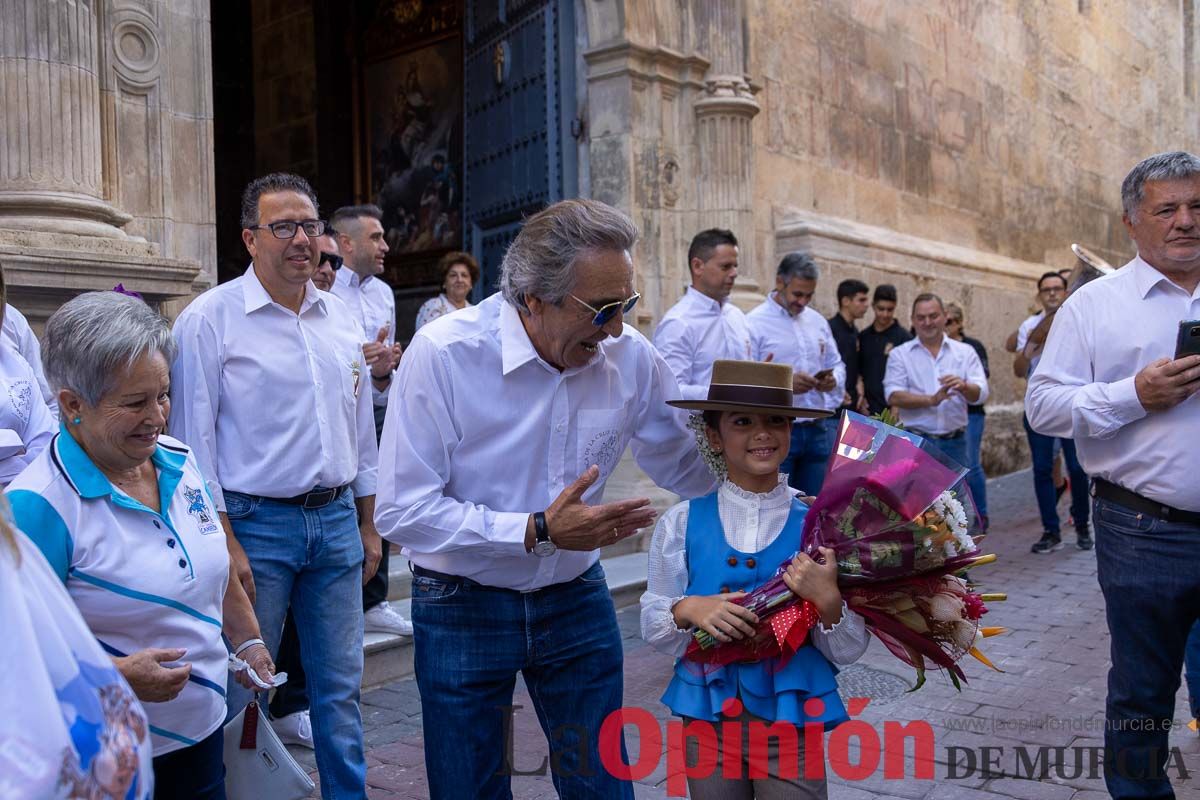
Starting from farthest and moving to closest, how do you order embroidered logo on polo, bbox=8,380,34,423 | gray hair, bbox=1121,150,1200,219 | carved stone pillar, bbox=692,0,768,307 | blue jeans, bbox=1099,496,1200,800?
carved stone pillar, bbox=692,0,768,307, gray hair, bbox=1121,150,1200,219, blue jeans, bbox=1099,496,1200,800, embroidered logo on polo, bbox=8,380,34,423

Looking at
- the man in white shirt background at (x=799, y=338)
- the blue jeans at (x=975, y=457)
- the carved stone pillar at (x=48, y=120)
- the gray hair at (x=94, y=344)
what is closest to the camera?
the gray hair at (x=94, y=344)

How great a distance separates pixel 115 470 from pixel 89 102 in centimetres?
366

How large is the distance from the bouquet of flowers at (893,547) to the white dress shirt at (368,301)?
11.9 ft

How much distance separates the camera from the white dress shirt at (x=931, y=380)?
26.5ft

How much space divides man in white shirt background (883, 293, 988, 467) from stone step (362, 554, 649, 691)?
2236 mm

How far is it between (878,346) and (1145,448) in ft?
19.5

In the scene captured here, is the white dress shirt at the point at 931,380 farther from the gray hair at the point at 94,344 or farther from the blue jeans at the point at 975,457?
the gray hair at the point at 94,344

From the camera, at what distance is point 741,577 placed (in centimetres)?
263

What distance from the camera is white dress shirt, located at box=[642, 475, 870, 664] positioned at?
2.63m

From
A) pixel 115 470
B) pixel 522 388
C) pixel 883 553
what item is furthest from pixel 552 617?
pixel 115 470

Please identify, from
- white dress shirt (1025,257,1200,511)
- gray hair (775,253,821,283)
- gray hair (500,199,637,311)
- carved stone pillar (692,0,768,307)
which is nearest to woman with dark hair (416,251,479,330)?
gray hair (775,253,821,283)

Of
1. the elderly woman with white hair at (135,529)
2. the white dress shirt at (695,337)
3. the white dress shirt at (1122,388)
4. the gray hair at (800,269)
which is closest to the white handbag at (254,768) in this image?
the elderly woman with white hair at (135,529)

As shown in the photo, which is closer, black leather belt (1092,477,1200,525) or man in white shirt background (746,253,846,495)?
black leather belt (1092,477,1200,525)

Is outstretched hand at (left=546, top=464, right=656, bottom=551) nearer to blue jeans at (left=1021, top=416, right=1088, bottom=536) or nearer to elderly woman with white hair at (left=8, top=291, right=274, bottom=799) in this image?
elderly woman with white hair at (left=8, top=291, right=274, bottom=799)
